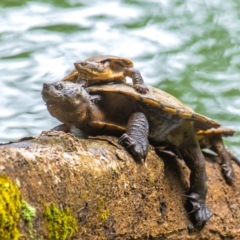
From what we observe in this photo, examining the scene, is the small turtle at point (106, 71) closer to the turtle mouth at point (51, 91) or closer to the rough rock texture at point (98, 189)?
the turtle mouth at point (51, 91)

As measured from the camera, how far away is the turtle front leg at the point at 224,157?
3283mm

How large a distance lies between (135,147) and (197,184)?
58 cm

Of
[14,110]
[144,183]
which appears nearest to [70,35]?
[14,110]

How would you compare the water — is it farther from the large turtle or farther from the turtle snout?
the turtle snout

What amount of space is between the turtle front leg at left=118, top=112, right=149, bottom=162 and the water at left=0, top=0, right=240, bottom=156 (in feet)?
8.44

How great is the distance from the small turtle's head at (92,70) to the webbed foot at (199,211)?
2.32 feet

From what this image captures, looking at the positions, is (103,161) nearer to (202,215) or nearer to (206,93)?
(202,215)

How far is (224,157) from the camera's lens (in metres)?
3.38

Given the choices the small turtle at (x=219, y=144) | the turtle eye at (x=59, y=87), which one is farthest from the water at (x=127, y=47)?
the turtle eye at (x=59, y=87)

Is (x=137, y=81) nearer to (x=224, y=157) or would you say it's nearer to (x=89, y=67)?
(x=89, y=67)

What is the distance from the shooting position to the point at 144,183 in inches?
99.2

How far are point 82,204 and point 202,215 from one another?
0.91m

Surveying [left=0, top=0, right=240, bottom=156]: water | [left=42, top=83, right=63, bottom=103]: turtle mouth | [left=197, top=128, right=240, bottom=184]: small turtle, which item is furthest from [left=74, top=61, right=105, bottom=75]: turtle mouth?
[left=0, top=0, right=240, bottom=156]: water

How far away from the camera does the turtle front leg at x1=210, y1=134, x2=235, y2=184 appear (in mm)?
3283
